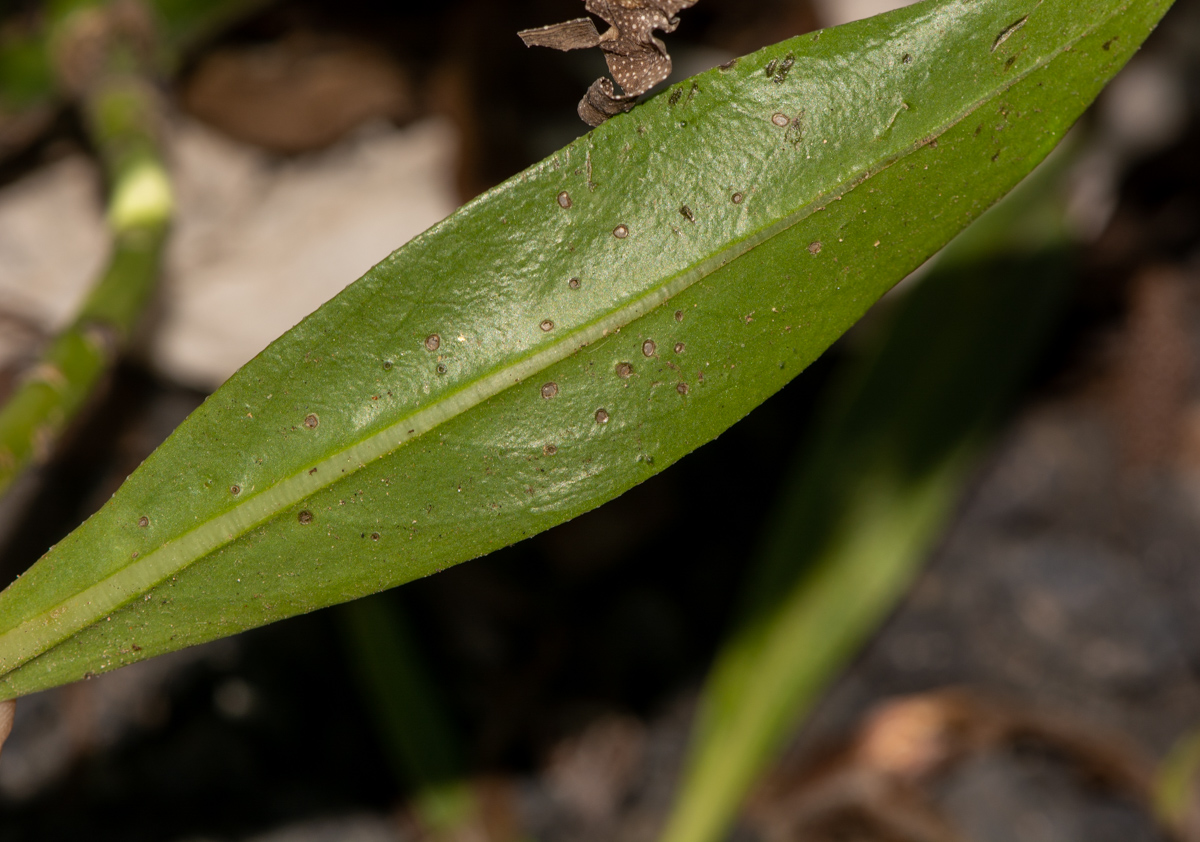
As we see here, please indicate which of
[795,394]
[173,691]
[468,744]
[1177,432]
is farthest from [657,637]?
[1177,432]

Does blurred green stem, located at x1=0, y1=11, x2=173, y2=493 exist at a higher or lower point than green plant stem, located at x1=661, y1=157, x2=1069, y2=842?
higher

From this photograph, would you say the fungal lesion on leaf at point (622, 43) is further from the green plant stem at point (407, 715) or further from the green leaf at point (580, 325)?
the green plant stem at point (407, 715)

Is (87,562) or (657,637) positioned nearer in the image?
(87,562)

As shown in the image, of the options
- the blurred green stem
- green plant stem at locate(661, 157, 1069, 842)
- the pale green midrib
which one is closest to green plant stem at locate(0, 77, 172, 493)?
the blurred green stem

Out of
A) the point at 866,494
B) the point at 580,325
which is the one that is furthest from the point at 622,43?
the point at 866,494

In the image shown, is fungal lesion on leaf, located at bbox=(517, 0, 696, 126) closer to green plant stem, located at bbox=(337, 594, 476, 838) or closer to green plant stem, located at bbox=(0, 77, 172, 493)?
green plant stem, located at bbox=(0, 77, 172, 493)

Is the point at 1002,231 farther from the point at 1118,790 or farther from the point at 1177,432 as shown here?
the point at 1118,790
